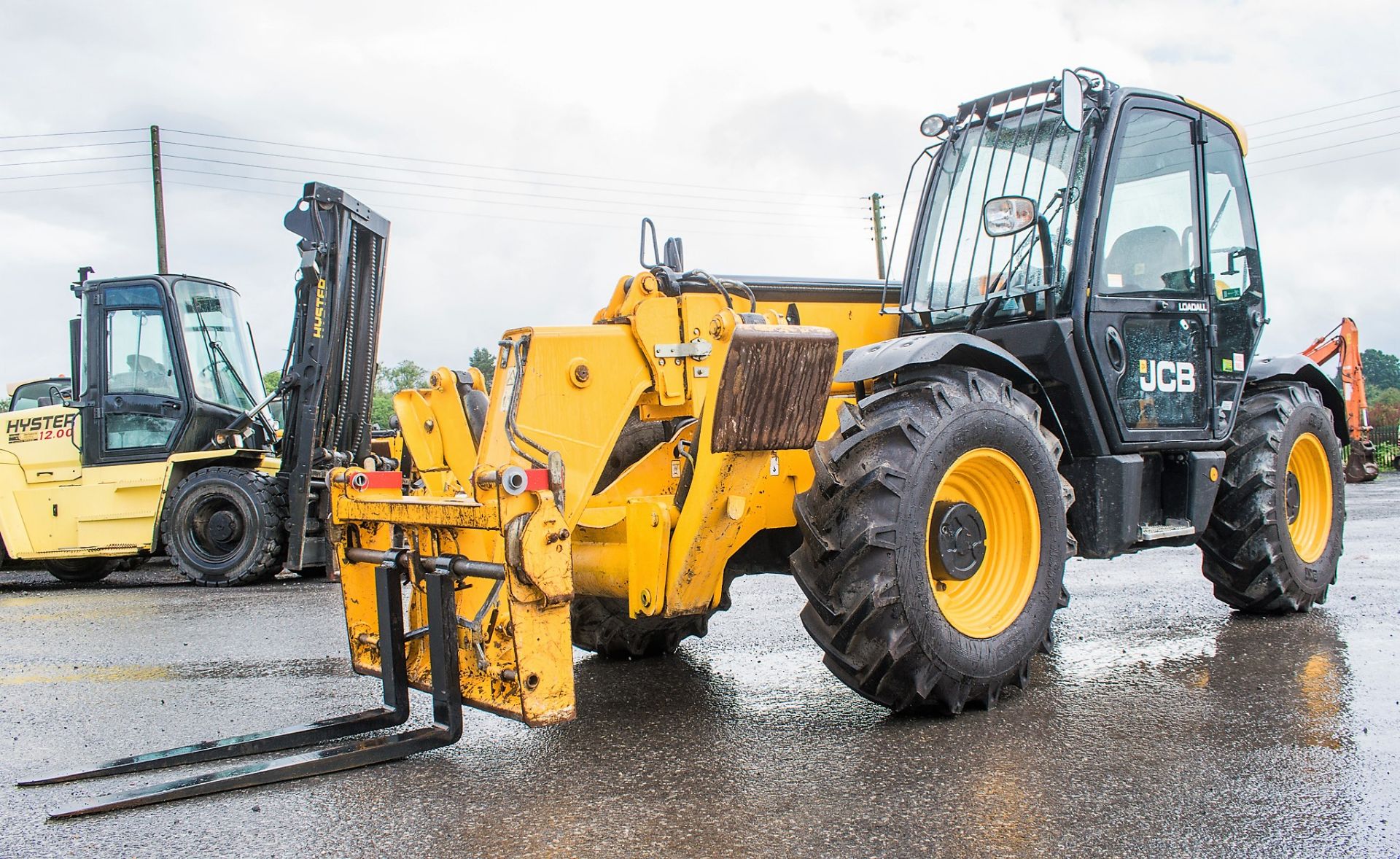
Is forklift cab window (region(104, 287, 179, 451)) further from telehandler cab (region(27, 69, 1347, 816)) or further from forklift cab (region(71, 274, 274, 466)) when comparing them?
telehandler cab (region(27, 69, 1347, 816))

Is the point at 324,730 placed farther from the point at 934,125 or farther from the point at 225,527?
the point at 225,527

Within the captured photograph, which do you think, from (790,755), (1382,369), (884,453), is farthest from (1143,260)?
(1382,369)

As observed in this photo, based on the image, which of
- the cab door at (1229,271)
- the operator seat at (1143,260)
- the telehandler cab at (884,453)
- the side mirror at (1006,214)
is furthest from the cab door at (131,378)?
the cab door at (1229,271)

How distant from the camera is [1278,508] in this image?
20.5ft

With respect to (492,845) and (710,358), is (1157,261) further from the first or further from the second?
(492,845)

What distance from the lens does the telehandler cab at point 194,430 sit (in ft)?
33.9

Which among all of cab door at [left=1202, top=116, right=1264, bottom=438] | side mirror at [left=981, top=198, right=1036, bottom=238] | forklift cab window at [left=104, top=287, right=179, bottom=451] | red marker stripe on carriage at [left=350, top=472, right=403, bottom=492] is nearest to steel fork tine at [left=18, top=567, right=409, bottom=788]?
red marker stripe on carriage at [left=350, top=472, right=403, bottom=492]

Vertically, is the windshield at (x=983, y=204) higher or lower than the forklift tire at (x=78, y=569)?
higher

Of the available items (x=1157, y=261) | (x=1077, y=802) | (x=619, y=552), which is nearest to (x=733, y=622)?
(x=619, y=552)

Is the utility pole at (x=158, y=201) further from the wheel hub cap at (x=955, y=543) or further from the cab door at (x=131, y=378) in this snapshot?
the wheel hub cap at (x=955, y=543)

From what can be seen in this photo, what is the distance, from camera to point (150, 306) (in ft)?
36.6

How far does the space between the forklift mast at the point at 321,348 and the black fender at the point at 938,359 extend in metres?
6.67

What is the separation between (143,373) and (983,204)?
29.1 ft

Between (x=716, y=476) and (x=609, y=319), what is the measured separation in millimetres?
1000
